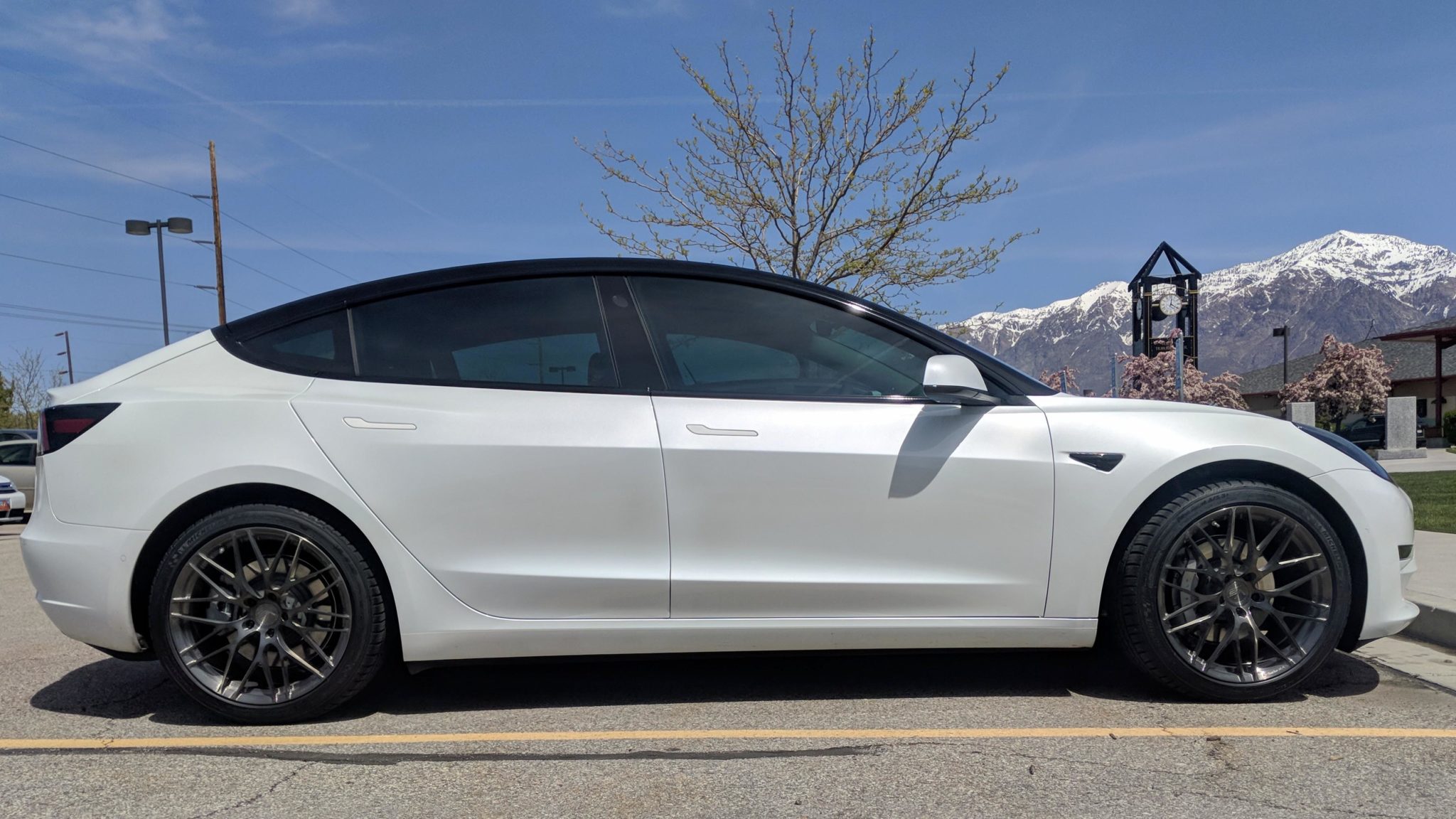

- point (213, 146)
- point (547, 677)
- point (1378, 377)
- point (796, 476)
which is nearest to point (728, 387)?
point (796, 476)

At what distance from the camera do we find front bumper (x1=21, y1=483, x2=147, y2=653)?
131 inches

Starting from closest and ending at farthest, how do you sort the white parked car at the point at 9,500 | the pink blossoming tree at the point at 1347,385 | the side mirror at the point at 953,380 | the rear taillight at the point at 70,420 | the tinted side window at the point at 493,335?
1. the side mirror at the point at 953,380
2. the rear taillight at the point at 70,420
3. the tinted side window at the point at 493,335
4. the white parked car at the point at 9,500
5. the pink blossoming tree at the point at 1347,385

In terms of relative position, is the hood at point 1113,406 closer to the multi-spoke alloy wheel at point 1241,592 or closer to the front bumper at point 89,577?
the multi-spoke alloy wheel at point 1241,592

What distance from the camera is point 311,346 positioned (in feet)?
11.6

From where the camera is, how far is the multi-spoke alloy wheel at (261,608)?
3311 mm

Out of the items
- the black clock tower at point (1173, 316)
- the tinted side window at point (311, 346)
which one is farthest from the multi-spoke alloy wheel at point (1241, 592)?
the black clock tower at point (1173, 316)

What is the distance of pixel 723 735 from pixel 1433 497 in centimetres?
1218

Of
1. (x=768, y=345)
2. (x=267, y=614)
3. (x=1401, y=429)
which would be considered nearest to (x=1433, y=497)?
(x=768, y=345)

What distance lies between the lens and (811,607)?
11.0 ft

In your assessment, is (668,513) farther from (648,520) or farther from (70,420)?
(70,420)

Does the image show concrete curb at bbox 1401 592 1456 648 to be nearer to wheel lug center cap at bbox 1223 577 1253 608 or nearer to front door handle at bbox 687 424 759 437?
wheel lug center cap at bbox 1223 577 1253 608

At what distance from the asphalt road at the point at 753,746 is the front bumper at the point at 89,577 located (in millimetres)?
321

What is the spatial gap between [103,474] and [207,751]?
3.21 feet

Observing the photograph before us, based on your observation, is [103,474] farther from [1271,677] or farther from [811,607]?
[1271,677]
